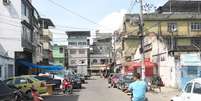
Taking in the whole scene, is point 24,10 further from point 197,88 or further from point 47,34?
point 47,34

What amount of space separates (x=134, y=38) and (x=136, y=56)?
46.1 feet

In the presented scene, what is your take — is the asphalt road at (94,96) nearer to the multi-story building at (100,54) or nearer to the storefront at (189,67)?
the storefront at (189,67)

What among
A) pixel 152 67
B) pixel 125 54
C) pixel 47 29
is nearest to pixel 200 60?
pixel 152 67

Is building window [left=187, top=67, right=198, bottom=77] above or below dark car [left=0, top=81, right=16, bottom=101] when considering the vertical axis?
above

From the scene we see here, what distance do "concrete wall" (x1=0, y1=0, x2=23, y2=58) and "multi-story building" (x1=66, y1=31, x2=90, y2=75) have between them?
276 feet

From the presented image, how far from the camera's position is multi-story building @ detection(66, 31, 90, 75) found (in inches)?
5418

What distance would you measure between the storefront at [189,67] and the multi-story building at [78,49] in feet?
309

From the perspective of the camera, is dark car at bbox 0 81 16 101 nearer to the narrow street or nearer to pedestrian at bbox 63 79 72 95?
the narrow street

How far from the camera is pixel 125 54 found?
9225 cm

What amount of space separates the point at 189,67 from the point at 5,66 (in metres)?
15.9

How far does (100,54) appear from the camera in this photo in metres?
152

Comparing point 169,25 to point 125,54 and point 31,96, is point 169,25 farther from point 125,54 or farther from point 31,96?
point 31,96

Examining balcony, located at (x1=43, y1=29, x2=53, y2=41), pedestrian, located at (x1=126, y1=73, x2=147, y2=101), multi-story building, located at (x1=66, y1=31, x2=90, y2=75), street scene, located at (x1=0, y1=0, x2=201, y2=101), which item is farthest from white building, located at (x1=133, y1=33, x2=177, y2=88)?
multi-story building, located at (x1=66, y1=31, x2=90, y2=75)

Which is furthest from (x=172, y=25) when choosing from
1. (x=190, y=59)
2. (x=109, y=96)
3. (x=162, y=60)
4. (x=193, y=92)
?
(x=193, y=92)
